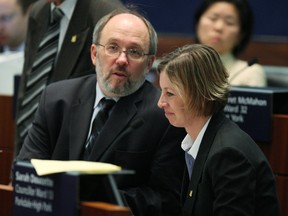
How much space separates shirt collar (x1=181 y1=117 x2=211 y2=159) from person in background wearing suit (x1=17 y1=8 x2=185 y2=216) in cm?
16

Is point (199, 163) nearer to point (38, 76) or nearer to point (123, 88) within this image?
point (123, 88)

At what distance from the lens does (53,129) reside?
3203 millimetres

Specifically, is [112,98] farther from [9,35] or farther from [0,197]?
[9,35]

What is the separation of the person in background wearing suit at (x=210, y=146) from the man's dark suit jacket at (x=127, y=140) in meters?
0.14

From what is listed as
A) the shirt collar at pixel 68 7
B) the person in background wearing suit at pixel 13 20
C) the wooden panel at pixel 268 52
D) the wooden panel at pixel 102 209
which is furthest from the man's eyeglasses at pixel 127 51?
the wooden panel at pixel 268 52

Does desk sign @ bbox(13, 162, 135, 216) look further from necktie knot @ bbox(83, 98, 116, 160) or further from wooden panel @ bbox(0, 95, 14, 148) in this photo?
wooden panel @ bbox(0, 95, 14, 148)

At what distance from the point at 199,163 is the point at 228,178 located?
182mm

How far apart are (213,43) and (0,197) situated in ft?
8.68

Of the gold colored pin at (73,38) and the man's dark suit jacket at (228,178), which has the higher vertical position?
the gold colored pin at (73,38)

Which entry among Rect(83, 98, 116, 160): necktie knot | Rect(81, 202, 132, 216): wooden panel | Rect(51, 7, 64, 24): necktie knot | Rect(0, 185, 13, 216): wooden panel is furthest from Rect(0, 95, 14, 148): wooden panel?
Rect(81, 202, 132, 216): wooden panel

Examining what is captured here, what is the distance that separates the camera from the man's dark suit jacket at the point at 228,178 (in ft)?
8.43

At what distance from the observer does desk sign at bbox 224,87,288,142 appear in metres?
3.40

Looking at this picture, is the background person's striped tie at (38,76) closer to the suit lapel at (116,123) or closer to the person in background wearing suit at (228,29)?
the suit lapel at (116,123)

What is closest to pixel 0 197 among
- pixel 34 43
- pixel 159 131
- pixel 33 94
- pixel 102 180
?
pixel 102 180
